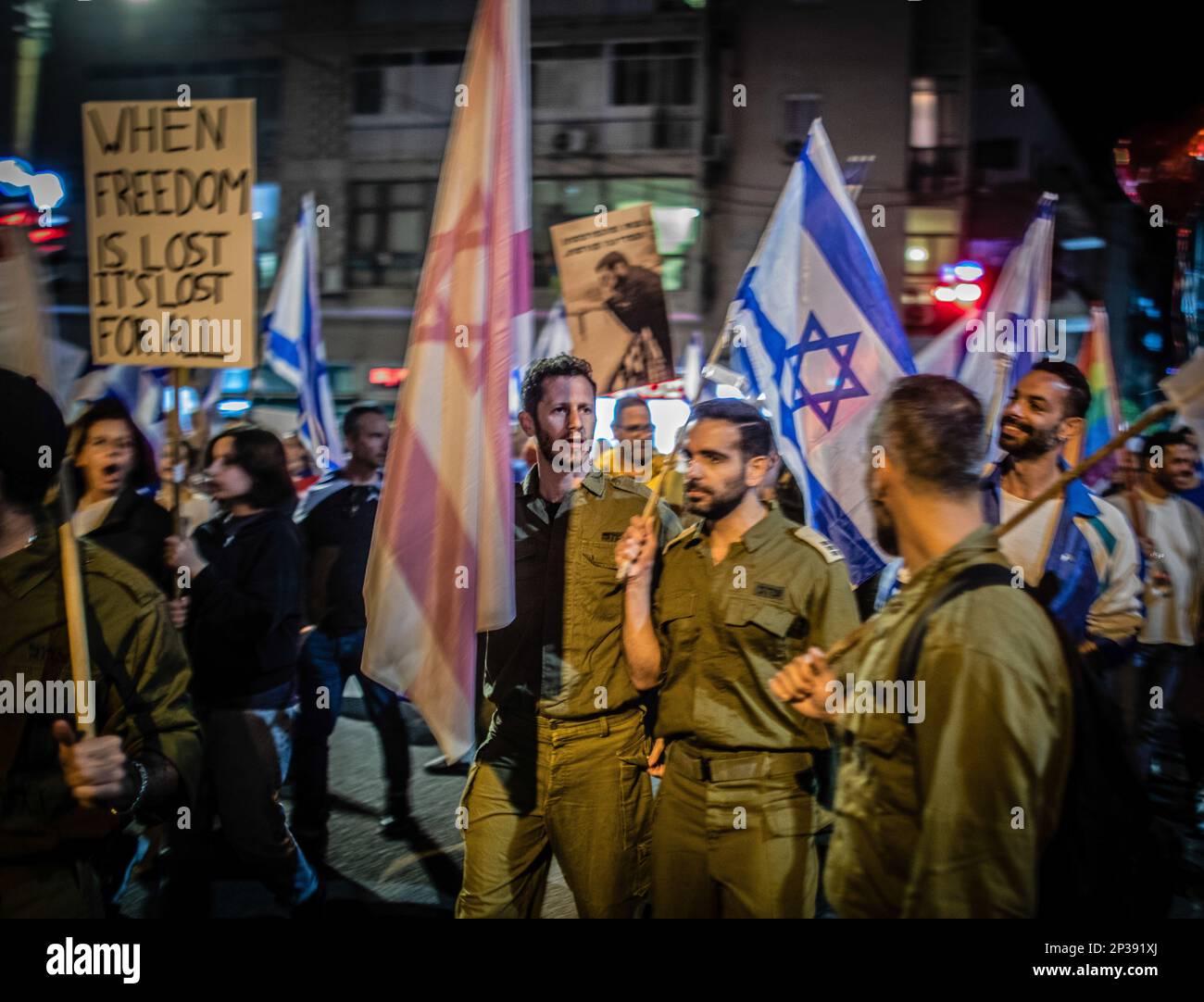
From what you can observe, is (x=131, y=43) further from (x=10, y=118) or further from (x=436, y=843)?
(x=436, y=843)

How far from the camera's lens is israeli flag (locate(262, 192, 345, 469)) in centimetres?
702

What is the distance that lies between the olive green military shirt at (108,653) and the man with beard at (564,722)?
3.28 ft

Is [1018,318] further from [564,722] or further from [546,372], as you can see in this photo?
[564,722]

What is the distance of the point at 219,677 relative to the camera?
4223 millimetres

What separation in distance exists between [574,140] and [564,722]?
703 inches

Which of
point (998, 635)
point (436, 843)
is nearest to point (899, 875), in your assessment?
point (998, 635)

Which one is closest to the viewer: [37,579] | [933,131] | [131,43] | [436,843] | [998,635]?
[998,635]

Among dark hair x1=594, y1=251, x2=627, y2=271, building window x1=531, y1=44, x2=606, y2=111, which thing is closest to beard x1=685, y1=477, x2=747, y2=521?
dark hair x1=594, y1=251, x2=627, y2=271

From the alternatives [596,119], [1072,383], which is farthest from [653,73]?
[1072,383]

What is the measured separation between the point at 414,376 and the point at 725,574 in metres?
1.21

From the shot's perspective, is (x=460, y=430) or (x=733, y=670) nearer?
(x=733, y=670)

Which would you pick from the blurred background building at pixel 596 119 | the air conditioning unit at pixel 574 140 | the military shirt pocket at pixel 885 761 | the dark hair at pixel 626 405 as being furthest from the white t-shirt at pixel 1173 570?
the air conditioning unit at pixel 574 140

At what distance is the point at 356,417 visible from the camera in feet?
19.8

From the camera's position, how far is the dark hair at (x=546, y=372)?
3.66 m
